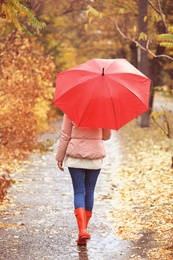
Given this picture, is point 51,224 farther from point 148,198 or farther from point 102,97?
point 148,198

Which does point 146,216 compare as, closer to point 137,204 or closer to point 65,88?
point 137,204

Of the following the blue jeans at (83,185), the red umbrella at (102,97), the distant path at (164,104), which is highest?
the red umbrella at (102,97)

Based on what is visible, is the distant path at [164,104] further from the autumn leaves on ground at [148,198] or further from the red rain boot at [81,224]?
the red rain boot at [81,224]

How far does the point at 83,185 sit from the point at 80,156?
370mm

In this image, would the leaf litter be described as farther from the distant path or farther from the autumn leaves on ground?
the distant path

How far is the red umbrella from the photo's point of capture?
6551 millimetres

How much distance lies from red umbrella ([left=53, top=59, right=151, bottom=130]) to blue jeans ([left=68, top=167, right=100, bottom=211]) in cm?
64

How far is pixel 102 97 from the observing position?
655cm

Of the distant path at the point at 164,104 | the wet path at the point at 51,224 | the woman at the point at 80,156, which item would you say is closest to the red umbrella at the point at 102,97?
the woman at the point at 80,156

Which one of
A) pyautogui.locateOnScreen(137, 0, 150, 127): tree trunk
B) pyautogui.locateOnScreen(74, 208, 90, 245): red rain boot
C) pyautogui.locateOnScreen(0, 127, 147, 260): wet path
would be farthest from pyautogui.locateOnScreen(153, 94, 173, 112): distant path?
pyautogui.locateOnScreen(74, 208, 90, 245): red rain boot

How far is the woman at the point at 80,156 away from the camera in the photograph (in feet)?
22.3

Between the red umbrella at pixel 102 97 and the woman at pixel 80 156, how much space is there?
256 millimetres

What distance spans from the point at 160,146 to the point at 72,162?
12.3 meters

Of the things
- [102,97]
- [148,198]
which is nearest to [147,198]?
[148,198]
